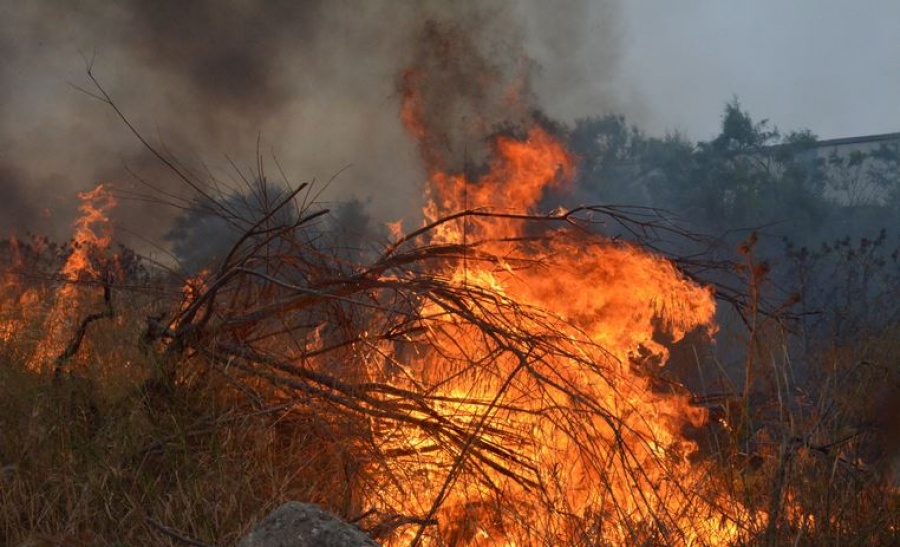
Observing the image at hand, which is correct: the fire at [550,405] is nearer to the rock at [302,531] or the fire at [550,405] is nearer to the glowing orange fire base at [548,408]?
the glowing orange fire base at [548,408]

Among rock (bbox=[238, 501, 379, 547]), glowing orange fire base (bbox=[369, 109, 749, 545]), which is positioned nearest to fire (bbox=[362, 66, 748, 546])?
glowing orange fire base (bbox=[369, 109, 749, 545])

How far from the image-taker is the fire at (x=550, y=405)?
391cm

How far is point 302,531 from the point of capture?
2646 mm

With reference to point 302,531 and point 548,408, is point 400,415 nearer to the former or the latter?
point 548,408

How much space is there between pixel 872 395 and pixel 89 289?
18.6 ft

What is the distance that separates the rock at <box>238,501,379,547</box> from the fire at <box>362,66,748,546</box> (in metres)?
1.05

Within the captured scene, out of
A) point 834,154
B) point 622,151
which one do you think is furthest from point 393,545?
point 834,154

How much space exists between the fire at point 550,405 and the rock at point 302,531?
1.05 meters

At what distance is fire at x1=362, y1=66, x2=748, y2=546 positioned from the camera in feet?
12.8

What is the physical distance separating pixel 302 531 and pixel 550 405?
206 centimetres

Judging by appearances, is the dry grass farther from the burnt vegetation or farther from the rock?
the rock

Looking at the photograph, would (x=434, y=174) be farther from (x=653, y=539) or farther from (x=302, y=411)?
(x=653, y=539)

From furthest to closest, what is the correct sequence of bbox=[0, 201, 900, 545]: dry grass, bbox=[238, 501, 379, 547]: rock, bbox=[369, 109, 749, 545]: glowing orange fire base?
bbox=[369, 109, 749, 545]: glowing orange fire base → bbox=[0, 201, 900, 545]: dry grass → bbox=[238, 501, 379, 547]: rock

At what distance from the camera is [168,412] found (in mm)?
4406
